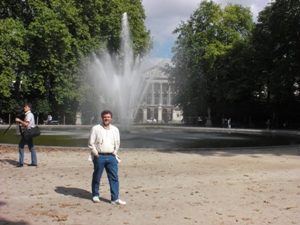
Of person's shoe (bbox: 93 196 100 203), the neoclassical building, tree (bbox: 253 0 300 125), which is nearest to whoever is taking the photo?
person's shoe (bbox: 93 196 100 203)

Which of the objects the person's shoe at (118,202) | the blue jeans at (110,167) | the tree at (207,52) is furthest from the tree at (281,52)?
the person's shoe at (118,202)

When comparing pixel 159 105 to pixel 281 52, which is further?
pixel 159 105

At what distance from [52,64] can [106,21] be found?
7.70 m

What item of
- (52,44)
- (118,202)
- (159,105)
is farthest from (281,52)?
(159,105)

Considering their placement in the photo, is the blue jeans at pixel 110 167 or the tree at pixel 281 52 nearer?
the blue jeans at pixel 110 167

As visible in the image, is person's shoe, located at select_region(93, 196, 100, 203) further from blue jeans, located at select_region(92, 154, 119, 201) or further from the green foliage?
the green foliage

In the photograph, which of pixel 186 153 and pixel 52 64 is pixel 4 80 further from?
pixel 186 153

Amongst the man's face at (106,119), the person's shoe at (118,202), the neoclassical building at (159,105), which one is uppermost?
the neoclassical building at (159,105)

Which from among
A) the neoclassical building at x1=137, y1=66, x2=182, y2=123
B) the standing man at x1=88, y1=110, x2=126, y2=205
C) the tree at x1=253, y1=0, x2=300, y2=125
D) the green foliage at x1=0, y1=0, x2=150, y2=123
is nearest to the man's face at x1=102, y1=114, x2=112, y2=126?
the standing man at x1=88, y1=110, x2=126, y2=205

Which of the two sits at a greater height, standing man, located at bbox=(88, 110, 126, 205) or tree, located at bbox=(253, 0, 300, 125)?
tree, located at bbox=(253, 0, 300, 125)

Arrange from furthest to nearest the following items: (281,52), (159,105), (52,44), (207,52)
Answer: (159,105) < (207,52) < (281,52) < (52,44)

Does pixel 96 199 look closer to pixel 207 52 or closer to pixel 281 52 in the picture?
pixel 281 52

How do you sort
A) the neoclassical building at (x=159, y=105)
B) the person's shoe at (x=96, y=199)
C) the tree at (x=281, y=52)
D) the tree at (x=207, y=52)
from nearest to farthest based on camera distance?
the person's shoe at (x=96, y=199)
the tree at (x=281, y=52)
the tree at (x=207, y=52)
the neoclassical building at (x=159, y=105)

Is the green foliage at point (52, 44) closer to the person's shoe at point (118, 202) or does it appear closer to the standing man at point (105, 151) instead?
the standing man at point (105, 151)
